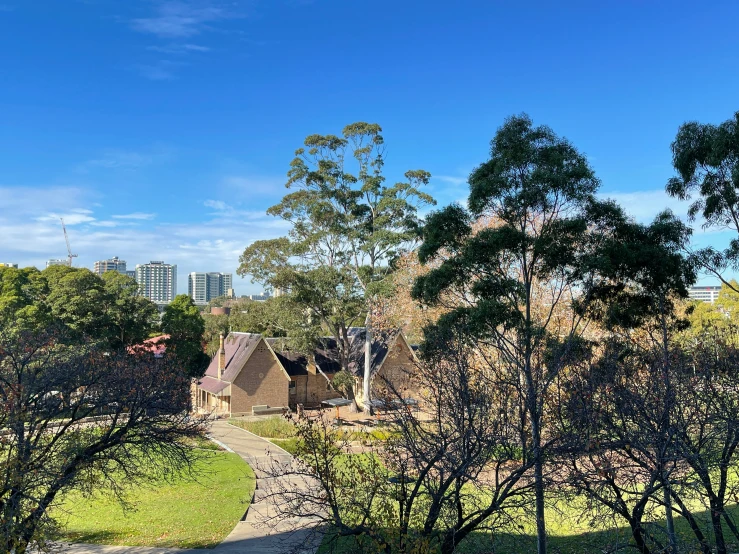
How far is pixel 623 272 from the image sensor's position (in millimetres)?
15195

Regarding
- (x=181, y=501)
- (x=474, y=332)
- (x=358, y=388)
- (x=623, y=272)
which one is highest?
(x=623, y=272)

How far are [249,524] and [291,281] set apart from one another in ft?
64.0

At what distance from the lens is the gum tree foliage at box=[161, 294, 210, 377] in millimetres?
42612

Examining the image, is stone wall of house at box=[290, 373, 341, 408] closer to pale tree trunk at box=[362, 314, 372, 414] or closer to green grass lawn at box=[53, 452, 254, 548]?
pale tree trunk at box=[362, 314, 372, 414]

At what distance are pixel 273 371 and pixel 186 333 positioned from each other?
1183cm

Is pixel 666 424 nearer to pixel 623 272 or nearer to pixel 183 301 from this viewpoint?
pixel 623 272

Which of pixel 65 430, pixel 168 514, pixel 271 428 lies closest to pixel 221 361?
pixel 271 428

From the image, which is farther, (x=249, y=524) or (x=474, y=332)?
(x=249, y=524)

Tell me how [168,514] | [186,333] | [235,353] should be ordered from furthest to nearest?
[186,333]
[235,353]
[168,514]

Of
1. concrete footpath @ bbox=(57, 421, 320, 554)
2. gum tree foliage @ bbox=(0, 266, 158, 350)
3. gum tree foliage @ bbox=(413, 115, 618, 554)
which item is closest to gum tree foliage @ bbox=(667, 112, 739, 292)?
gum tree foliage @ bbox=(413, 115, 618, 554)

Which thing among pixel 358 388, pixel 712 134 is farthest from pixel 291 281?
pixel 712 134

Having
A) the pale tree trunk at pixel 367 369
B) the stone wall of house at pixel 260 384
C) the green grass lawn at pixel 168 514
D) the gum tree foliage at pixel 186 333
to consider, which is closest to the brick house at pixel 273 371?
the stone wall of house at pixel 260 384

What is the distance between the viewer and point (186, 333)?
45.3 metres

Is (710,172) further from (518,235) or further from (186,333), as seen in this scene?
(186,333)
